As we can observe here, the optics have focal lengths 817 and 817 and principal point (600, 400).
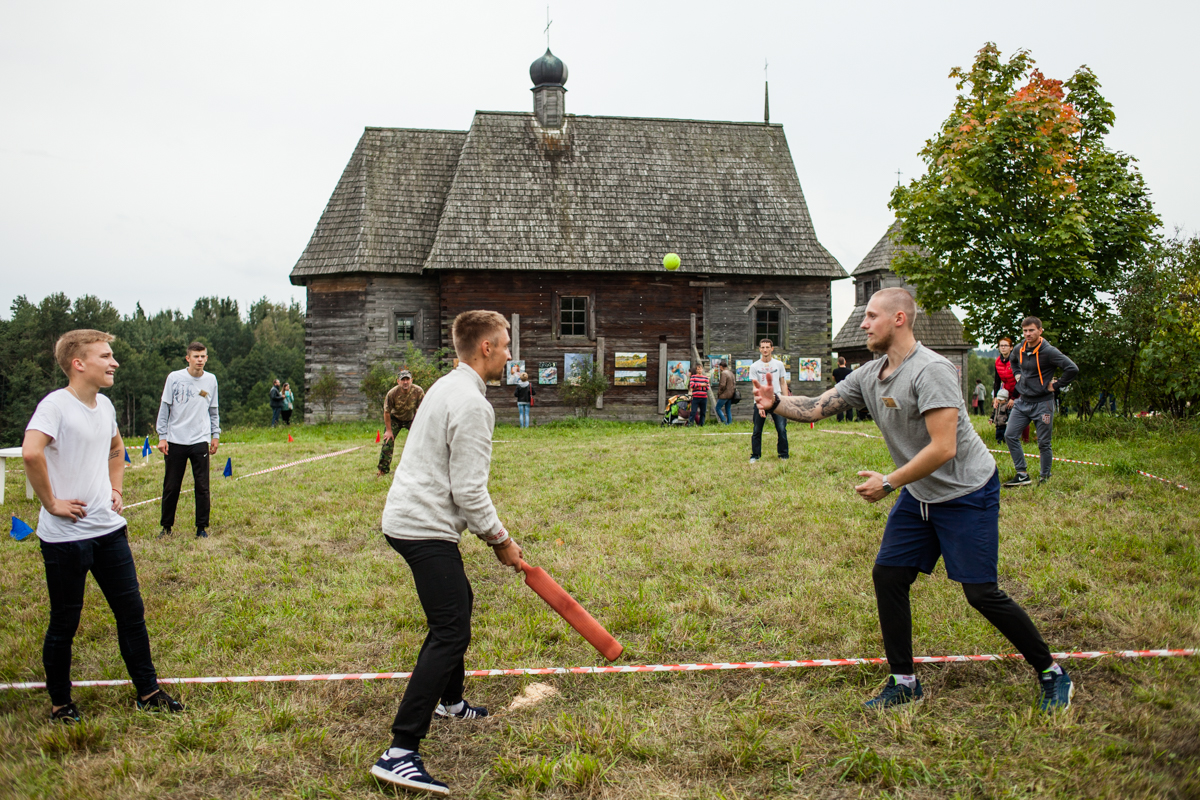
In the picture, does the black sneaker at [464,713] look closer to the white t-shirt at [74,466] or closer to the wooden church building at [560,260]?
the white t-shirt at [74,466]

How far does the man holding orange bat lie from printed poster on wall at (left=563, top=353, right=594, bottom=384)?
2016 centimetres

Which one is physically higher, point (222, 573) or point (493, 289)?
point (493, 289)

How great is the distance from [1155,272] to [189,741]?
18.0 meters

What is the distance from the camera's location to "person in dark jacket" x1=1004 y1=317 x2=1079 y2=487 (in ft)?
29.8

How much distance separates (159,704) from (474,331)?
2556 millimetres

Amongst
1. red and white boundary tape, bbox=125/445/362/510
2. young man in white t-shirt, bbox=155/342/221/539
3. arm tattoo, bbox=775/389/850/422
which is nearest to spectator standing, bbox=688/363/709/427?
red and white boundary tape, bbox=125/445/362/510

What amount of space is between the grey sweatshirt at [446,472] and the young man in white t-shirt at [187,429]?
552 cm

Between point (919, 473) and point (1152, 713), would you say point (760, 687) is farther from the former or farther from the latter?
point (1152, 713)

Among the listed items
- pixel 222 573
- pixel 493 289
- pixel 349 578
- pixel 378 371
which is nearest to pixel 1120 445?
pixel 349 578

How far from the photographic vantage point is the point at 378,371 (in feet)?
76.4

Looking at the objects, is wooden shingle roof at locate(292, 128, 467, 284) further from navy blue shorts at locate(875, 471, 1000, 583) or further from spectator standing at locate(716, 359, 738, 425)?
navy blue shorts at locate(875, 471, 1000, 583)

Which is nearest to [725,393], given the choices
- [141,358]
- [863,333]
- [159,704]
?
[159,704]

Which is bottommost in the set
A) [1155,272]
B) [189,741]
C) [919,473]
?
[189,741]

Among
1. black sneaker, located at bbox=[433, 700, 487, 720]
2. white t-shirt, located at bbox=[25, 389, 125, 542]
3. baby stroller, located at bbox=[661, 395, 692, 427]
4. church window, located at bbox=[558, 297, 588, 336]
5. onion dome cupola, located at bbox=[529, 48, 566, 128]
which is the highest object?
onion dome cupola, located at bbox=[529, 48, 566, 128]
